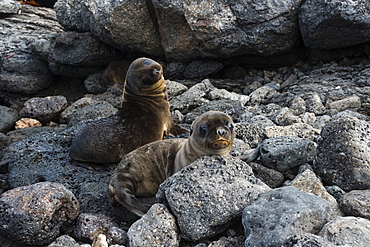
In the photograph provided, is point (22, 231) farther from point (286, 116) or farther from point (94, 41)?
point (94, 41)

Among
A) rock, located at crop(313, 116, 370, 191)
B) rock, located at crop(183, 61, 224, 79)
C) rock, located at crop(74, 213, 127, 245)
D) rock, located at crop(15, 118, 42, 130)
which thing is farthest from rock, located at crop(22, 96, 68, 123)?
rock, located at crop(313, 116, 370, 191)

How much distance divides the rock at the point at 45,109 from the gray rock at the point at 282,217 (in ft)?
24.5

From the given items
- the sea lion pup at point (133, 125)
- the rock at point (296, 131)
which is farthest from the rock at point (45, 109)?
the rock at point (296, 131)

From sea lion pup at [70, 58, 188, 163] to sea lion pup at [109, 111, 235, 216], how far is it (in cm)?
116

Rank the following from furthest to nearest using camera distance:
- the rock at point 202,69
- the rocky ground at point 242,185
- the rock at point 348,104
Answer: the rock at point 202,69 < the rock at point 348,104 < the rocky ground at point 242,185

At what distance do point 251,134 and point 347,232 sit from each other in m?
2.65

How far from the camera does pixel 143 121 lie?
233 inches

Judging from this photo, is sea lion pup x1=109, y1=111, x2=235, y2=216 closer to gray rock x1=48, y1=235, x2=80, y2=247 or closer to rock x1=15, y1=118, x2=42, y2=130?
gray rock x1=48, y1=235, x2=80, y2=247

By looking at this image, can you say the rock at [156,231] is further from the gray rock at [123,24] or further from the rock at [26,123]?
the gray rock at [123,24]

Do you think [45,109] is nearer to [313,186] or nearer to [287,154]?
[287,154]

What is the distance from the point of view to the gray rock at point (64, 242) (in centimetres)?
331

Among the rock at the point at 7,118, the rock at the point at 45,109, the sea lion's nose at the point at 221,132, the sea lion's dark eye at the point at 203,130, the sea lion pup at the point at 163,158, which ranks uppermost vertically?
the sea lion's nose at the point at 221,132

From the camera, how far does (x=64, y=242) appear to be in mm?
3340

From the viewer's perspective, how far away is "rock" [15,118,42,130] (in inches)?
368
